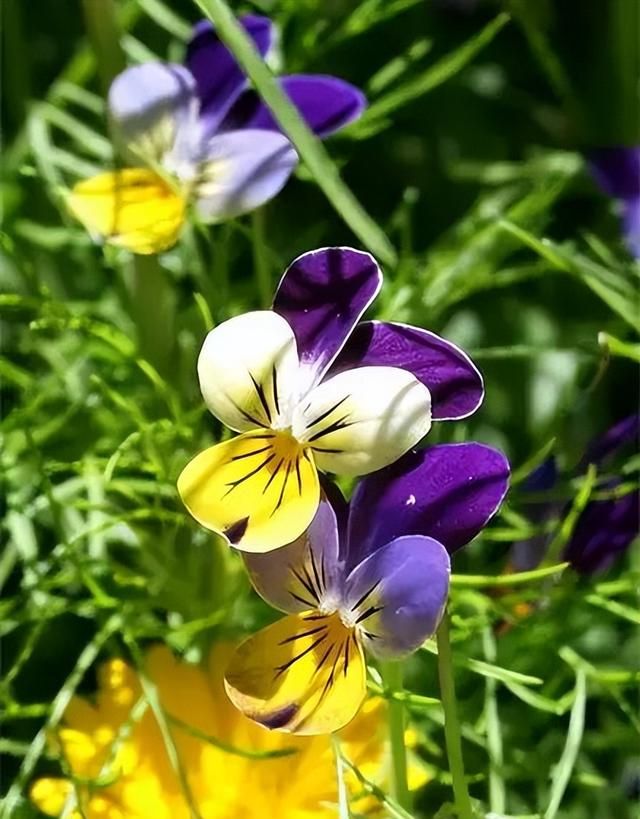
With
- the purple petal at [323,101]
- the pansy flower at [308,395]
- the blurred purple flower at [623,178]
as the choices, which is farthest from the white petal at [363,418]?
the blurred purple flower at [623,178]

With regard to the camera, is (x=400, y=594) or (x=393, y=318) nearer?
(x=400, y=594)

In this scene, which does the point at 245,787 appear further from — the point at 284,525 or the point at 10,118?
the point at 10,118

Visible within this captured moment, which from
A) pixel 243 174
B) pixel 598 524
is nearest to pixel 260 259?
pixel 243 174

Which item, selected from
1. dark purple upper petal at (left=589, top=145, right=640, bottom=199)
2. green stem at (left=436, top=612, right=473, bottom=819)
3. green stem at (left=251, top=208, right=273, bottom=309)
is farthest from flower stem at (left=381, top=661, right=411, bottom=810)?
dark purple upper petal at (left=589, top=145, right=640, bottom=199)

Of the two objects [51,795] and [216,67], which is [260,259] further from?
[51,795]

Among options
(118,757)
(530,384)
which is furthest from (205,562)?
(530,384)

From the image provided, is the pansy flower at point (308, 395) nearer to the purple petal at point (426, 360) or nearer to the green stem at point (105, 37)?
the purple petal at point (426, 360)
